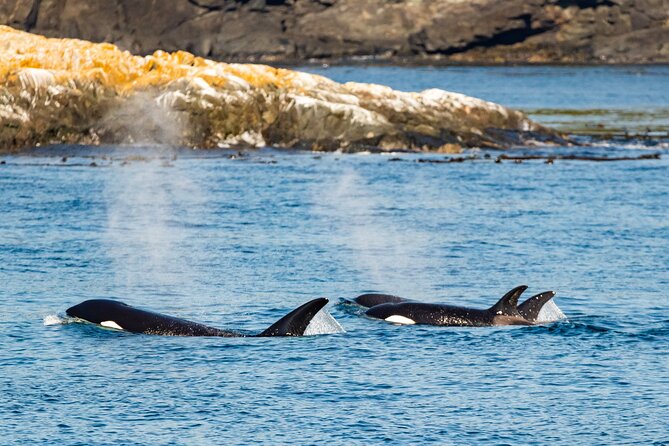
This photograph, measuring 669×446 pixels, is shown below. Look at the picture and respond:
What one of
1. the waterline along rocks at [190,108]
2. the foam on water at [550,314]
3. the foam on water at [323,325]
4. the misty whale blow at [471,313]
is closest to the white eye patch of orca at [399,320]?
the misty whale blow at [471,313]

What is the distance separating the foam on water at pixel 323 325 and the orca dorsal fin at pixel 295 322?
0.20 m

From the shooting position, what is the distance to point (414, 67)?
187750 millimetres

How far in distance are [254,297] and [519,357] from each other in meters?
7.56

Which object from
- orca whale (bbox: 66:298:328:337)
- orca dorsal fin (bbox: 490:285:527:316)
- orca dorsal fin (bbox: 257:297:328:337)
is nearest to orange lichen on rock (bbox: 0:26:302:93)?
orca whale (bbox: 66:298:328:337)

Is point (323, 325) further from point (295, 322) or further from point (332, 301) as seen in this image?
point (332, 301)

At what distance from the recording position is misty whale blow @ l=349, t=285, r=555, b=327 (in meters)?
24.7

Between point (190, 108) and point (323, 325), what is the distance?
130ft

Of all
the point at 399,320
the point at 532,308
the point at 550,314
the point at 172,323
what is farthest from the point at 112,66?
the point at 532,308

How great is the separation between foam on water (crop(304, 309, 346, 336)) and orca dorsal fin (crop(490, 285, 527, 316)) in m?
3.00

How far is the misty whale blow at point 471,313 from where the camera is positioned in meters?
24.7

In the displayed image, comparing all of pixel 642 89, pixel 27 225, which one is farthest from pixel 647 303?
pixel 642 89

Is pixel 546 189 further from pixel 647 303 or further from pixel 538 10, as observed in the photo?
pixel 538 10

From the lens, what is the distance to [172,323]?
23.8 metres

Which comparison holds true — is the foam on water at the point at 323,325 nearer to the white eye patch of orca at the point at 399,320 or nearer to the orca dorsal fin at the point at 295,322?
the orca dorsal fin at the point at 295,322
